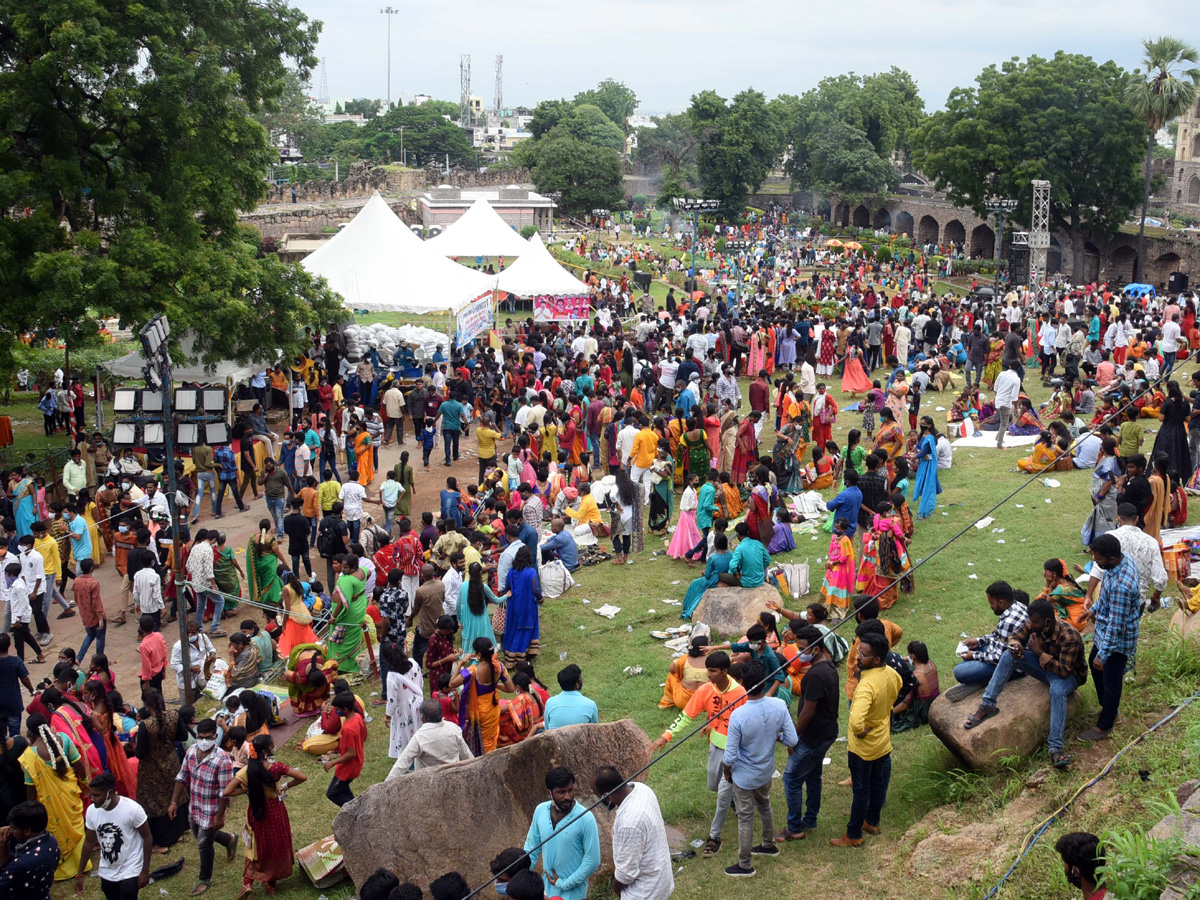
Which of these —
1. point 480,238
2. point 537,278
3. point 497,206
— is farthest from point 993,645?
point 497,206

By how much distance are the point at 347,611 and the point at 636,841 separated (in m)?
4.85

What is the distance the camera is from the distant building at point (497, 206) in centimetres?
4547

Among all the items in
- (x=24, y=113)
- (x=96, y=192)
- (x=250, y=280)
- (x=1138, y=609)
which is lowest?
(x=1138, y=609)

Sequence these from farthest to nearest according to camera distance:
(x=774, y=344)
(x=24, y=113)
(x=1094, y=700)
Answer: (x=774, y=344)
(x=24, y=113)
(x=1094, y=700)

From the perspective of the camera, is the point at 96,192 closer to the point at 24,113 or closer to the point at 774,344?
the point at 24,113

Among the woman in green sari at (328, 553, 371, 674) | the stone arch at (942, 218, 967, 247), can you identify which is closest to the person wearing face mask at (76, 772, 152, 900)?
the woman in green sari at (328, 553, 371, 674)

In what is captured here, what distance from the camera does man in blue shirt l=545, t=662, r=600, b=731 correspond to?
22.2 ft

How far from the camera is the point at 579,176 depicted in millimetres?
58344

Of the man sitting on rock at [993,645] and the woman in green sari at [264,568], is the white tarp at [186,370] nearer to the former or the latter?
the woman in green sari at [264,568]

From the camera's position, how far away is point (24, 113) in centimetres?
1428

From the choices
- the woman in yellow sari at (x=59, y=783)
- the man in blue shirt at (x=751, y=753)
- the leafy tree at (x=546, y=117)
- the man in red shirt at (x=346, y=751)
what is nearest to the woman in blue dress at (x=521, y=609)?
the man in red shirt at (x=346, y=751)

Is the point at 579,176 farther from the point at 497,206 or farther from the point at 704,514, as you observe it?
the point at 704,514

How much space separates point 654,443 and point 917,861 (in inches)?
278

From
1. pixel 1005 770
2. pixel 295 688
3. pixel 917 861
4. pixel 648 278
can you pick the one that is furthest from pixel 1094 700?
pixel 648 278
